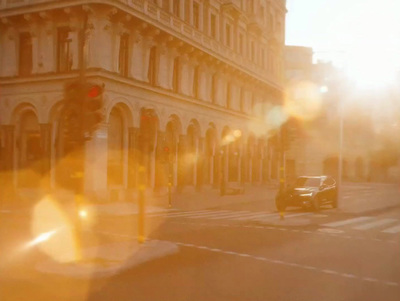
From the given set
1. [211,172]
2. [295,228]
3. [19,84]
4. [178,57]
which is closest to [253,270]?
[295,228]

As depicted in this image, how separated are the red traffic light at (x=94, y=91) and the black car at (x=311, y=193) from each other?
13810 millimetres

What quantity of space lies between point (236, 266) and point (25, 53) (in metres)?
24.6

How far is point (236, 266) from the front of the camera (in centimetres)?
996

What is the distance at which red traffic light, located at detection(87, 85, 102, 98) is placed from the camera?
9227mm

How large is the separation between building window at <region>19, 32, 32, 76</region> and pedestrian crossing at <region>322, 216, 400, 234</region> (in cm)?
2069

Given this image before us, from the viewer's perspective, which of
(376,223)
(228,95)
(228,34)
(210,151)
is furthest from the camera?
(228,34)

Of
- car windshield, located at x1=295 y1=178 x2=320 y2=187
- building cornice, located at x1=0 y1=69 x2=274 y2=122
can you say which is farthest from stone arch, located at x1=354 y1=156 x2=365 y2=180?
car windshield, located at x1=295 y1=178 x2=320 y2=187

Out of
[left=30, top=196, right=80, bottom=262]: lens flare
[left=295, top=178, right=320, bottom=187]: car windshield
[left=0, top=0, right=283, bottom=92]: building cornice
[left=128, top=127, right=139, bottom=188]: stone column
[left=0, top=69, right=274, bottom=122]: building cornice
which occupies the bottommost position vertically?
[left=30, top=196, right=80, bottom=262]: lens flare

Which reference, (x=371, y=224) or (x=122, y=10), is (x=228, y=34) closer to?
(x=122, y=10)

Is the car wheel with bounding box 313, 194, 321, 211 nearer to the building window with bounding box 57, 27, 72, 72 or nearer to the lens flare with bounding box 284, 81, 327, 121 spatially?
the building window with bounding box 57, 27, 72, 72

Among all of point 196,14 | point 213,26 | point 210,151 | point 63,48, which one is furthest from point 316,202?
point 213,26

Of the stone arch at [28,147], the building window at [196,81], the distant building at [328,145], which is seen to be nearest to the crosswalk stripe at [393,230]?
the stone arch at [28,147]

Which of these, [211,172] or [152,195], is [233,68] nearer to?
[211,172]

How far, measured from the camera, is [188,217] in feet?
67.9
